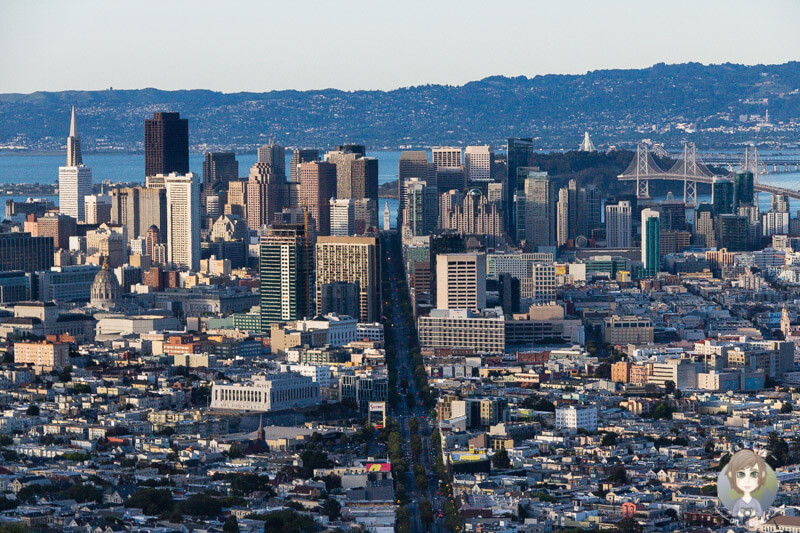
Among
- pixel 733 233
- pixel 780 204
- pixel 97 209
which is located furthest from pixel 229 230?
pixel 780 204

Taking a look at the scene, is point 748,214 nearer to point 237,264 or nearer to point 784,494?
point 237,264

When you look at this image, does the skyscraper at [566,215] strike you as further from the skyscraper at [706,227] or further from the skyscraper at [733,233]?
the skyscraper at [733,233]

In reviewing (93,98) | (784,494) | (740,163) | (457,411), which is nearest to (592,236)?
(740,163)

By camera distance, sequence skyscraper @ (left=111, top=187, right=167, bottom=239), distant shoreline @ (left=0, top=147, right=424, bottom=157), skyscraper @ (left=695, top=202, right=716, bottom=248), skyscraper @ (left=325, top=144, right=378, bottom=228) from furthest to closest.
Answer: distant shoreline @ (left=0, top=147, right=424, bottom=157)
skyscraper @ (left=325, top=144, right=378, bottom=228)
skyscraper @ (left=695, top=202, right=716, bottom=248)
skyscraper @ (left=111, top=187, right=167, bottom=239)

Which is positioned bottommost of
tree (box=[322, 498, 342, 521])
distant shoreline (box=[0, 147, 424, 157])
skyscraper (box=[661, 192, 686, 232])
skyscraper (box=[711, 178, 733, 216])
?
tree (box=[322, 498, 342, 521])

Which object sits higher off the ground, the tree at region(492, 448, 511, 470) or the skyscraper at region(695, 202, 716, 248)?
the skyscraper at region(695, 202, 716, 248)

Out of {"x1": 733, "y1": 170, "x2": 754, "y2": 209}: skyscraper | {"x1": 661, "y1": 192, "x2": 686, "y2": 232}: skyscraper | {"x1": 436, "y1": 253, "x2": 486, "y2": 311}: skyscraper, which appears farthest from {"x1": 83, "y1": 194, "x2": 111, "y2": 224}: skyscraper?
{"x1": 436, "y1": 253, "x2": 486, "y2": 311}: skyscraper

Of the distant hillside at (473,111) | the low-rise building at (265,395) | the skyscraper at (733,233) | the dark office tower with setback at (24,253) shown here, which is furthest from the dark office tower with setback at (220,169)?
the low-rise building at (265,395)

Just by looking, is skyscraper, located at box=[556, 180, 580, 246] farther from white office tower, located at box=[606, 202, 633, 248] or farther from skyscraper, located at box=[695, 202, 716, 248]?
skyscraper, located at box=[695, 202, 716, 248]
